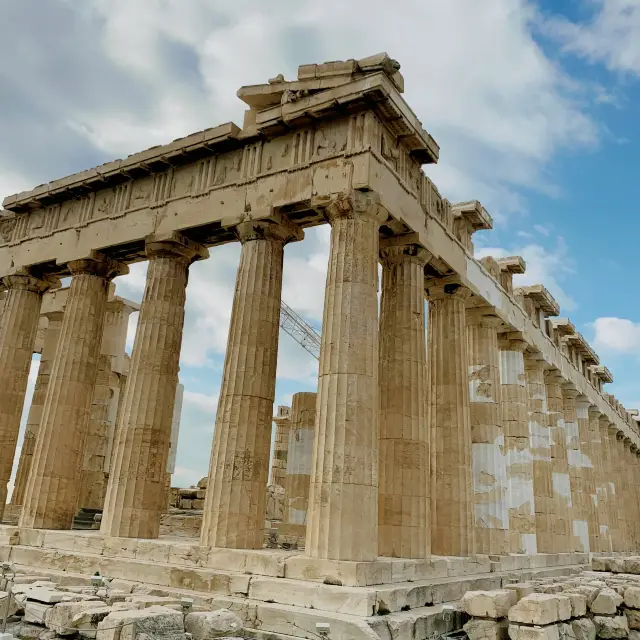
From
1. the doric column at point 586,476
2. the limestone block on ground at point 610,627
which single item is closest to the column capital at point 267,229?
the limestone block on ground at point 610,627

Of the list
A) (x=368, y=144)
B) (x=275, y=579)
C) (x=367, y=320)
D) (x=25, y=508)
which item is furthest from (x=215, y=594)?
(x=368, y=144)

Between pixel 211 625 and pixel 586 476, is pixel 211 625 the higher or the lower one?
the lower one

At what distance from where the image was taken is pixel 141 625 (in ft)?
27.1

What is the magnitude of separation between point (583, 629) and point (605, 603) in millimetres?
1102

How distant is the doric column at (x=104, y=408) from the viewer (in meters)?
24.6

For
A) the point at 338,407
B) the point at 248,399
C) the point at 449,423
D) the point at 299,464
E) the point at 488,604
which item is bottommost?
the point at 488,604

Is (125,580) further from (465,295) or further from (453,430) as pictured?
(465,295)

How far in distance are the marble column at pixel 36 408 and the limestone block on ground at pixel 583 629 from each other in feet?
64.3

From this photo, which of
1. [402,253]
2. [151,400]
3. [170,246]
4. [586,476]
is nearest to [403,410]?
[402,253]

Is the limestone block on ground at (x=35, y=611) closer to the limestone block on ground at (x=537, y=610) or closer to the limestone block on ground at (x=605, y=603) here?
the limestone block on ground at (x=537, y=610)

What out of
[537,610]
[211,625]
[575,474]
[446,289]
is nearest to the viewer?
[211,625]

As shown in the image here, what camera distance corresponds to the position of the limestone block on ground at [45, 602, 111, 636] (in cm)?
876

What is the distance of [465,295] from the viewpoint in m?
18.5

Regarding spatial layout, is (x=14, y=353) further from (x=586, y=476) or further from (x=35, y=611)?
(x=586, y=476)
